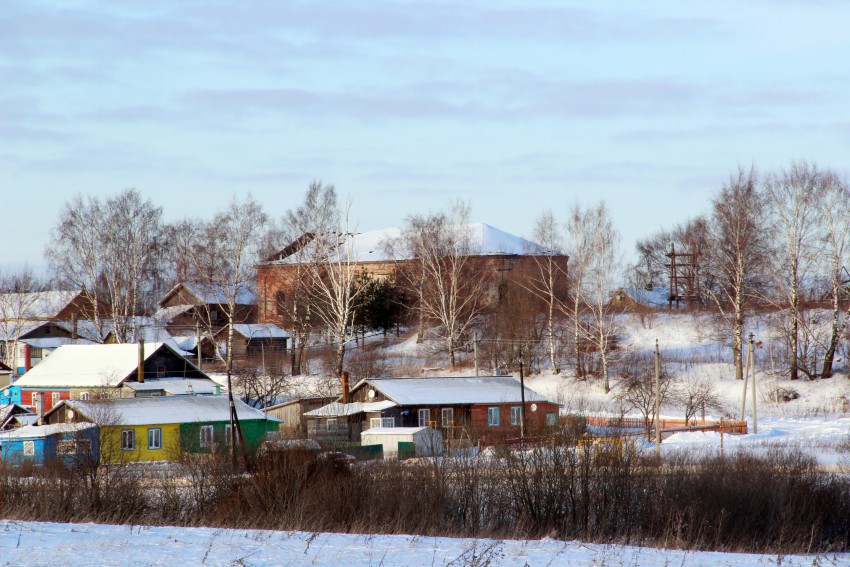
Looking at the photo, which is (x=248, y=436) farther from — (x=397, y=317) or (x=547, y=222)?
(x=397, y=317)

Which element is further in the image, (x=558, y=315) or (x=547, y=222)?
(x=558, y=315)

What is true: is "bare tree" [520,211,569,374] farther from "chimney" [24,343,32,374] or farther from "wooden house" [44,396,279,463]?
"chimney" [24,343,32,374]

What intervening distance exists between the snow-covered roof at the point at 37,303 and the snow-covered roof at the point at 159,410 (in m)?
28.7

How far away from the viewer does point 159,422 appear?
34.5 meters

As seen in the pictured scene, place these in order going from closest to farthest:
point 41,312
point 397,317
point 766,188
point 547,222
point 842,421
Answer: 1. point 842,421
2. point 766,188
3. point 547,222
4. point 397,317
5. point 41,312

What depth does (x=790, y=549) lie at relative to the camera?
61.5ft

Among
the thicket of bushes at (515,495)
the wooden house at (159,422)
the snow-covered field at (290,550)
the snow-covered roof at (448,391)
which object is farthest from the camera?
the snow-covered roof at (448,391)

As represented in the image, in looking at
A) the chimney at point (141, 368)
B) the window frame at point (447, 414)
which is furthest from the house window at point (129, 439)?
the window frame at point (447, 414)

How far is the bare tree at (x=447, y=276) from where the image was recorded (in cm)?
4866

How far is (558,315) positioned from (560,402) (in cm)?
874

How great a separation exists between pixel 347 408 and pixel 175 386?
839 cm

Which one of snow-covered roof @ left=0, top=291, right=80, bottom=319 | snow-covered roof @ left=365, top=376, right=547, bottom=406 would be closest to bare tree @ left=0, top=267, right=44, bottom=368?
snow-covered roof @ left=0, top=291, right=80, bottom=319

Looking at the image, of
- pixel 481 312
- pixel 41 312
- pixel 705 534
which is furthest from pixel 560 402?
pixel 41 312

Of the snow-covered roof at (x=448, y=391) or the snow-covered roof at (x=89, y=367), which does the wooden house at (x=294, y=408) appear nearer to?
the snow-covered roof at (x=448, y=391)
